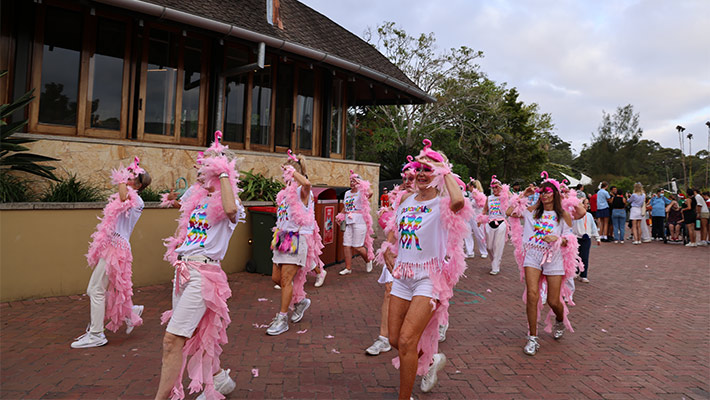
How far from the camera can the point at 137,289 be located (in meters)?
6.86

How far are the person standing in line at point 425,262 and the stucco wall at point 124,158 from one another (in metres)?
6.69

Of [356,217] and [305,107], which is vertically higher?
[305,107]

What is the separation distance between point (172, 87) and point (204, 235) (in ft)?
26.8

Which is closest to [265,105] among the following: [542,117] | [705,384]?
[705,384]

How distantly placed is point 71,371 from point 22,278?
301 centimetres

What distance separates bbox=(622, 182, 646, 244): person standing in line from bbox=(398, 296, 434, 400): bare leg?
15.5m

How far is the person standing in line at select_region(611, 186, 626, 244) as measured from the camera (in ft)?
49.4

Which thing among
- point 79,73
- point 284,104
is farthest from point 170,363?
point 284,104

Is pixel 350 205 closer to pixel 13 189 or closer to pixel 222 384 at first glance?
pixel 222 384

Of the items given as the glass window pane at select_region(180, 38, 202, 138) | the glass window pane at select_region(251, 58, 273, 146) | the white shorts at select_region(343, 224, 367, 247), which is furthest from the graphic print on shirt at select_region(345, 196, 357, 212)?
the glass window pane at select_region(180, 38, 202, 138)

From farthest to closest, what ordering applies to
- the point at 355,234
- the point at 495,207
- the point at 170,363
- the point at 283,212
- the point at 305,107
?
the point at 305,107 → the point at 495,207 → the point at 355,234 → the point at 283,212 → the point at 170,363

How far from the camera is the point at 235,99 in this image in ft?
37.3

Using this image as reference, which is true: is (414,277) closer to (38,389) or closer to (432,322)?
(432,322)

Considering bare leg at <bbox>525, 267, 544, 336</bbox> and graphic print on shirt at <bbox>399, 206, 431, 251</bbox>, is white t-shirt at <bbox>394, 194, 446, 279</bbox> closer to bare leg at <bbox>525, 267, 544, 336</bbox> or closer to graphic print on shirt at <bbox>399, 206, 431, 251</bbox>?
graphic print on shirt at <bbox>399, 206, 431, 251</bbox>
